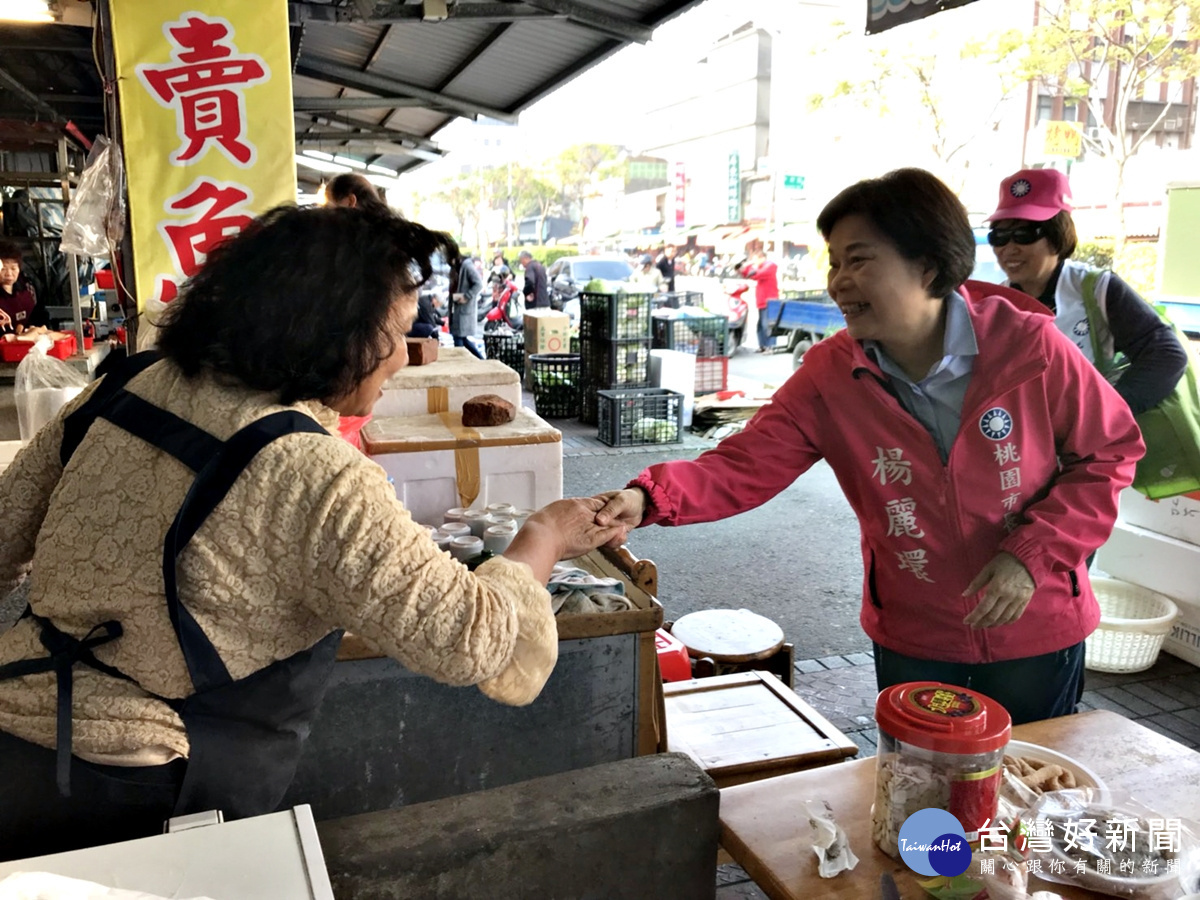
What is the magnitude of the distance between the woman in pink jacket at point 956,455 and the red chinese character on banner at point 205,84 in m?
2.45

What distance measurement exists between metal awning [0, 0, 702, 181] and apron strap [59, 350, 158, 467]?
193 inches

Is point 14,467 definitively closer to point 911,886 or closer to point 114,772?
point 114,772

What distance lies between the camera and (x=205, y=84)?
354cm

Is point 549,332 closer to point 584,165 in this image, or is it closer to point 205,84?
point 205,84

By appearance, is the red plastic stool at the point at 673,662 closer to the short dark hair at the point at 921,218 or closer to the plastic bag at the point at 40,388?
the short dark hair at the point at 921,218

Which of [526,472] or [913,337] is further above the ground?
[913,337]

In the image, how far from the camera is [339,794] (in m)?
2.47

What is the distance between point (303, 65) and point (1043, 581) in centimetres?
865

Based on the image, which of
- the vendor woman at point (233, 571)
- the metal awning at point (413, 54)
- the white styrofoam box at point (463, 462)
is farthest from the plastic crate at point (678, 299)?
the vendor woman at point (233, 571)

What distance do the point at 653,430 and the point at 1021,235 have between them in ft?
19.6

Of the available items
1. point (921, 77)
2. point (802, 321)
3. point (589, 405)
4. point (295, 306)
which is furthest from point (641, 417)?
point (921, 77)

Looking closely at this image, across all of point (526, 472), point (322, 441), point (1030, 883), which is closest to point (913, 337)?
point (1030, 883)

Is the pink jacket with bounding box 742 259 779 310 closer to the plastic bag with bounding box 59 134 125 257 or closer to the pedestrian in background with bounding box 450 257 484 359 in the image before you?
the pedestrian in background with bounding box 450 257 484 359

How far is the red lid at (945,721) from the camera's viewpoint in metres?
1.28
